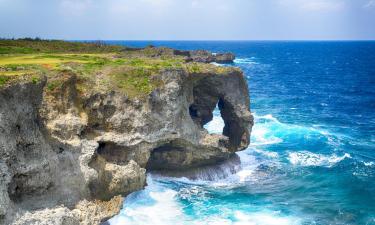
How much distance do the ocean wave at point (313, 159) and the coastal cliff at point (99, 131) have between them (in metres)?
7.44

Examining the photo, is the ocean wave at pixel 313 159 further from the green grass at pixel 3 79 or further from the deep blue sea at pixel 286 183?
the green grass at pixel 3 79

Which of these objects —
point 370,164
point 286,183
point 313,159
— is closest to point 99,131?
point 286,183

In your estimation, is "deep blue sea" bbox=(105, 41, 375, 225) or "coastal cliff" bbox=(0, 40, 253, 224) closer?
"coastal cliff" bbox=(0, 40, 253, 224)

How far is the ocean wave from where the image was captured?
156ft

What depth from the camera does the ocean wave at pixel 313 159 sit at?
156ft

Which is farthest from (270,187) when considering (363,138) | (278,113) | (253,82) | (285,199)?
(253,82)

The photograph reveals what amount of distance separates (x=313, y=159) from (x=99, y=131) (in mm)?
27110

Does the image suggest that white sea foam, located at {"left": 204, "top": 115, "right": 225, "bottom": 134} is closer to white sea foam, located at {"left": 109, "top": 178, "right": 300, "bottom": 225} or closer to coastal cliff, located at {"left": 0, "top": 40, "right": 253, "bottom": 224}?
coastal cliff, located at {"left": 0, "top": 40, "right": 253, "bottom": 224}

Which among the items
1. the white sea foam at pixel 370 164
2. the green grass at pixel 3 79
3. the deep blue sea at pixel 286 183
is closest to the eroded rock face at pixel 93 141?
the green grass at pixel 3 79

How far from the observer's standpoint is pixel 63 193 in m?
27.5

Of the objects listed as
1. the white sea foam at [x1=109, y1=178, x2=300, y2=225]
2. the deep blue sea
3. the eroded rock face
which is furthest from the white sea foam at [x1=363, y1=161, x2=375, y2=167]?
the white sea foam at [x1=109, y1=178, x2=300, y2=225]

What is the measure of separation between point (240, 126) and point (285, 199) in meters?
10.2

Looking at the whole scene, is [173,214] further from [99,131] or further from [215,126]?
[215,126]

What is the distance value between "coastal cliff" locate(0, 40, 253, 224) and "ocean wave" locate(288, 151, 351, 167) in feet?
24.4
